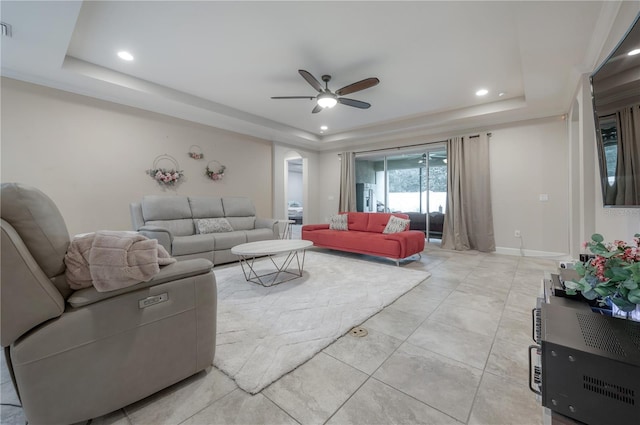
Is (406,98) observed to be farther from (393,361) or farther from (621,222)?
(393,361)

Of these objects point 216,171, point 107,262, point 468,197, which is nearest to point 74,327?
point 107,262

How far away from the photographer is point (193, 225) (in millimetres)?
4230

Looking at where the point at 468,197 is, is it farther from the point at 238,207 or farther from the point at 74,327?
the point at 74,327

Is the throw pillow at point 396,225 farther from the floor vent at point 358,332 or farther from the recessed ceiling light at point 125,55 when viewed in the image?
the recessed ceiling light at point 125,55

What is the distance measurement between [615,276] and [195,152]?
522 cm

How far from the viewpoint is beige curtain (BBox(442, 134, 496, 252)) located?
478 cm

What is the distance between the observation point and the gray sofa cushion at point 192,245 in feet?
11.3

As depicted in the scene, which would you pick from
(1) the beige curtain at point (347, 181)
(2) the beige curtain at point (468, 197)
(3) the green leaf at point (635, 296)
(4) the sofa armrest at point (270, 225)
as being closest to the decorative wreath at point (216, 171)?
(4) the sofa armrest at point (270, 225)

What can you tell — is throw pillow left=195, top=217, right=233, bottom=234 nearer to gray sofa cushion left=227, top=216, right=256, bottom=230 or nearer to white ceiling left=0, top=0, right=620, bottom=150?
gray sofa cushion left=227, top=216, right=256, bottom=230

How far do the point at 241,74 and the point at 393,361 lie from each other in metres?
3.56

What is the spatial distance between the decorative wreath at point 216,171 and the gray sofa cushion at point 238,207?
0.50 meters

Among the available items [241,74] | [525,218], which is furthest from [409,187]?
[241,74]

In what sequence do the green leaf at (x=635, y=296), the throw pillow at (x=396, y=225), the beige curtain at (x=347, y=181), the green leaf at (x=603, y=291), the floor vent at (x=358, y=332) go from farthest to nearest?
the beige curtain at (x=347, y=181)
the throw pillow at (x=396, y=225)
the floor vent at (x=358, y=332)
the green leaf at (x=603, y=291)
the green leaf at (x=635, y=296)

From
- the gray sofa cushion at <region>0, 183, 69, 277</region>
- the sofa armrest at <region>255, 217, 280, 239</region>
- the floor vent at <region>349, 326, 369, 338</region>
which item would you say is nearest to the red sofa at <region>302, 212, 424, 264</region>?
the sofa armrest at <region>255, 217, 280, 239</region>
